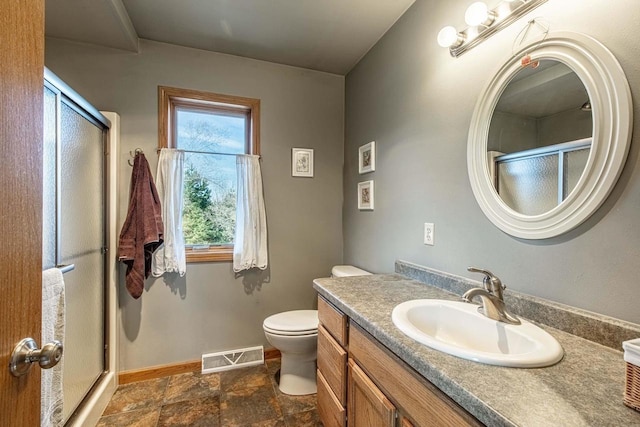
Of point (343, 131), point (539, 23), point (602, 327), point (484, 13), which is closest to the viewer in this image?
point (602, 327)

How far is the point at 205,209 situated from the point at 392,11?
1.87m

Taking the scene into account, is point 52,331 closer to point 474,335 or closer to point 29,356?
point 29,356

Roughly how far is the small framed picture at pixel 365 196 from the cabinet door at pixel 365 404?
1.17 metres

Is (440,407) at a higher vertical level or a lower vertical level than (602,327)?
lower

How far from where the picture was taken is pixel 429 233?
152 cm

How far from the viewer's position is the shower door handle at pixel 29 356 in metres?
0.53

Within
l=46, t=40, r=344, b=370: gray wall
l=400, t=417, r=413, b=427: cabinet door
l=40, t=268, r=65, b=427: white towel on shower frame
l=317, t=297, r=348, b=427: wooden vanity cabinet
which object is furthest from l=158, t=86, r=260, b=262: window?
l=400, t=417, r=413, b=427: cabinet door

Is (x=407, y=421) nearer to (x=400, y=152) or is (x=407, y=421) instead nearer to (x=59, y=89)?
(x=400, y=152)

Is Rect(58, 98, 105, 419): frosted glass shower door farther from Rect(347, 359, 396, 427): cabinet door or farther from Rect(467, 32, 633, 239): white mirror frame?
Rect(467, 32, 633, 239): white mirror frame

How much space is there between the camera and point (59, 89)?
4.19 ft

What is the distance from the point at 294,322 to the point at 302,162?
49.8 inches

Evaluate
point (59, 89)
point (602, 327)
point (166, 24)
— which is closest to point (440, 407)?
point (602, 327)

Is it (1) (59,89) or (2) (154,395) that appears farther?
(2) (154,395)

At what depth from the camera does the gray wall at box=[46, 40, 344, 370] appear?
1.97 metres
